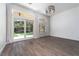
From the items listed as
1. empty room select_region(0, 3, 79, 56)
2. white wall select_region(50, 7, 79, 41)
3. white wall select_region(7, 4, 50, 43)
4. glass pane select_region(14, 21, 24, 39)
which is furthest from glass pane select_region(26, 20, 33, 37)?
white wall select_region(50, 7, 79, 41)

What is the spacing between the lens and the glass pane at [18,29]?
660 cm

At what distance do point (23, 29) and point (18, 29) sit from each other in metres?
0.56

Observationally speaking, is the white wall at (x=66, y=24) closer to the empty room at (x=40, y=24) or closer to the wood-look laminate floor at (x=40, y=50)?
the empty room at (x=40, y=24)

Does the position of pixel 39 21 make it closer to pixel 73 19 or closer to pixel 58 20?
pixel 58 20

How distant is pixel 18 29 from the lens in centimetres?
684

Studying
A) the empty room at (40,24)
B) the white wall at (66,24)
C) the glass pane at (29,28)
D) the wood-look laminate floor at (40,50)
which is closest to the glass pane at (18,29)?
the empty room at (40,24)

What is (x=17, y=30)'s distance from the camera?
6707mm

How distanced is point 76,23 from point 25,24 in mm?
4004

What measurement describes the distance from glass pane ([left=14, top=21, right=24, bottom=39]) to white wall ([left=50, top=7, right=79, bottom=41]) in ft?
11.2

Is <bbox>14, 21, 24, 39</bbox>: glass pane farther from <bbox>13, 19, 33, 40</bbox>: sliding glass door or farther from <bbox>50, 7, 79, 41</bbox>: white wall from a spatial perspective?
<bbox>50, 7, 79, 41</bbox>: white wall

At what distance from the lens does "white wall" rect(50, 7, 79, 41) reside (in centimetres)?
709

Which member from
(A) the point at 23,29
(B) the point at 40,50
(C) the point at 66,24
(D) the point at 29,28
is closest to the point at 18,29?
(A) the point at 23,29

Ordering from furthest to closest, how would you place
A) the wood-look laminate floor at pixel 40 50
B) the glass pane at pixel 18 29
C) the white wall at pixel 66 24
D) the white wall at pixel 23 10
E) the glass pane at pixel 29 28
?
the glass pane at pixel 29 28 < the white wall at pixel 66 24 < the glass pane at pixel 18 29 < the white wall at pixel 23 10 < the wood-look laminate floor at pixel 40 50

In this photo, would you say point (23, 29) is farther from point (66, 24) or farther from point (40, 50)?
point (66, 24)
